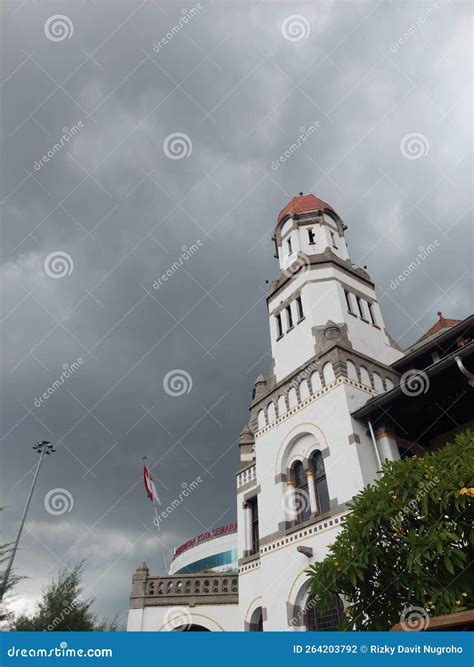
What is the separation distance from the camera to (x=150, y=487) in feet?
80.8

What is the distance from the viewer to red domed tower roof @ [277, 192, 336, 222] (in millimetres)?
24969

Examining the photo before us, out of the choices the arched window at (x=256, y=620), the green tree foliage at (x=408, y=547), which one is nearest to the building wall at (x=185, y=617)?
the arched window at (x=256, y=620)

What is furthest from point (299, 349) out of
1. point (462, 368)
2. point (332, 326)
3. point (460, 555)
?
point (460, 555)

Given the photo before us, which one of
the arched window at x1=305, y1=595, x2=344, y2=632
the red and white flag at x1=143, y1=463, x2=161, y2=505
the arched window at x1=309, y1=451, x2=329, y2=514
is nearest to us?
the arched window at x1=305, y1=595, x2=344, y2=632

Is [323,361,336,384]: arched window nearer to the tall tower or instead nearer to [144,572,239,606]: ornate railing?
the tall tower

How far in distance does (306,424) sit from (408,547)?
8376mm

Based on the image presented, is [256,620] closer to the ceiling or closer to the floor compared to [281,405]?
closer to the floor

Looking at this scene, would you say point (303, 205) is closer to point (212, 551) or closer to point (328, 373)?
point (328, 373)

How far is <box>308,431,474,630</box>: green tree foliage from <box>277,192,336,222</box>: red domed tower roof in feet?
60.1

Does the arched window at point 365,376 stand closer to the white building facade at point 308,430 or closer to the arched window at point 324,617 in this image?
the white building facade at point 308,430

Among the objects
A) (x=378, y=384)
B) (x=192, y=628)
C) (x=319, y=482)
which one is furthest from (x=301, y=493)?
(x=192, y=628)

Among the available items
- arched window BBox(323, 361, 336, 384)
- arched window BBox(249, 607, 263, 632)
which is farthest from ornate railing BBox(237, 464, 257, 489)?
arched window BBox(323, 361, 336, 384)

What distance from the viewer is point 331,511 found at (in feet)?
45.9

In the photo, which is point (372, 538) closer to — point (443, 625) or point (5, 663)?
point (443, 625)
